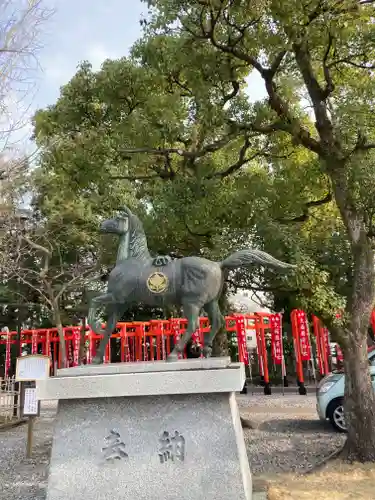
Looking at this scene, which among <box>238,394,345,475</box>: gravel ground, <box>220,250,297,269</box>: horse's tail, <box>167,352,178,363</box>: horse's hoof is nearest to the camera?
<box>167,352,178,363</box>: horse's hoof

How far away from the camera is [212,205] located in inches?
306

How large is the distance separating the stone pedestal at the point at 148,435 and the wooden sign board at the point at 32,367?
5.44 m

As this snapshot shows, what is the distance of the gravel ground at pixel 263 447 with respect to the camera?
253 inches

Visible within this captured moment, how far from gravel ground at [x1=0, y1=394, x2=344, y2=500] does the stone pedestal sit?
216cm

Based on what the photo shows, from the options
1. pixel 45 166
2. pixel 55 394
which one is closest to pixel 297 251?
pixel 55 394

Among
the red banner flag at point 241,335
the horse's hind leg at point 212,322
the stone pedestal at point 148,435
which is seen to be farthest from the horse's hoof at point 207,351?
the red banner flag at point 241,335

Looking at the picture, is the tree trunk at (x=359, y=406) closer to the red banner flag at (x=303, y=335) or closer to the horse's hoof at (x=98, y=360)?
the horse's hoof at (x=98, y=360)

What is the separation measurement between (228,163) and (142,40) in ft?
10.1

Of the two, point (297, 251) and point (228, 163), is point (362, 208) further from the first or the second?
point (228, 163)

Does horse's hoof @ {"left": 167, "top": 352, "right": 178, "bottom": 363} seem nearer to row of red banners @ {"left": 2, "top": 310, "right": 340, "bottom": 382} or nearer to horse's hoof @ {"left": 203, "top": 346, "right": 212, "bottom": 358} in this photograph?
horse's hoof @ {"left": 203, "top": 346, "right": 212, "bottom": 358}

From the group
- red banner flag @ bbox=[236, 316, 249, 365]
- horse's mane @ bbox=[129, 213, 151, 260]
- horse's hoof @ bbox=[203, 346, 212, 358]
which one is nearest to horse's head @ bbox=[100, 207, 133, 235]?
horse's mane @ bbox=[129, 213, 151, 260]

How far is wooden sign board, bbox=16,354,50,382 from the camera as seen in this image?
30.0 ft

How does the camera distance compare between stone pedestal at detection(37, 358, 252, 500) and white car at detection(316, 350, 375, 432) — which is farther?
white car at detection(316, 350, 375, 432)

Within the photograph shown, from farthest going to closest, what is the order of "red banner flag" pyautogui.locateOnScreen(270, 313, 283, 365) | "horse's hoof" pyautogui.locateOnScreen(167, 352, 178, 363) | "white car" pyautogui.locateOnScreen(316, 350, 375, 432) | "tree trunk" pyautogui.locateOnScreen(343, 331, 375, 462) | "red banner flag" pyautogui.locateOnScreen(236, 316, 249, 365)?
"red banner flag" pyautogui.locateOnScreen(236, 316, 249, 365)
"red banner flag" pyautogui.locateOnScreen(270, 313, 283, 365)
"white car" pyautogui.locateOnScreen(316, 350, 375, 432)
"tree trunk" pyautogui.locateOnScreen(343, 331, 375, 462)
"horse's hoof" pyautogui.locateOnScreen(167, 352, 178, 363)
